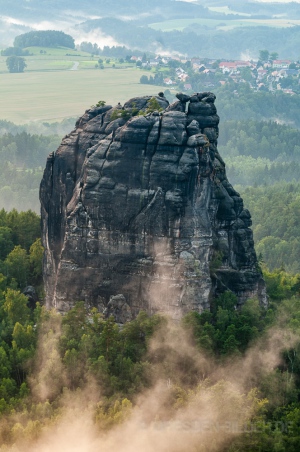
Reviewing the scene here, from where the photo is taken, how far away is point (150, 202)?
60969mm

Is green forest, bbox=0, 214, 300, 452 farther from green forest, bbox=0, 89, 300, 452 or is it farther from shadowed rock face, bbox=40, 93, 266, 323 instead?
shadowed rock face, bbox=40, 93, 266, 323

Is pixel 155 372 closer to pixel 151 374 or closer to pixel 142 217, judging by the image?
pixel 151 374

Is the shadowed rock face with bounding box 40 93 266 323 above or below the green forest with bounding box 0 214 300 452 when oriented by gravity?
above

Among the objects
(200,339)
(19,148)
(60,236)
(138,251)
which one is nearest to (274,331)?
(200,339)

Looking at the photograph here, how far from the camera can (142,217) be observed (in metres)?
61.1

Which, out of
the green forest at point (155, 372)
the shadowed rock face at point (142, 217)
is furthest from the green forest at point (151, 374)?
the shadowed rock face at point (142, 217)

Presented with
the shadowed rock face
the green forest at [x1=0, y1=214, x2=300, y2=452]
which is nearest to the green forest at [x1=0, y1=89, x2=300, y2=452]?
the green forest at [x1=0, y1=214, x2=300, y2=452]

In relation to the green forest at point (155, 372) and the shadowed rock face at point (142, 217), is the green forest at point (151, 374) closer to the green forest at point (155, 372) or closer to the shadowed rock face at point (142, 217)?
the green forest at point (155, 372)

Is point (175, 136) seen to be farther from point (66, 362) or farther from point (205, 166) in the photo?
point (66, 362)

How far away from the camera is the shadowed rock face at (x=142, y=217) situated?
6056cm

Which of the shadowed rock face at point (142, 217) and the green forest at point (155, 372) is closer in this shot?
the green forest at point (155, 372)

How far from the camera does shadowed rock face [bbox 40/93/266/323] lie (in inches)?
2384

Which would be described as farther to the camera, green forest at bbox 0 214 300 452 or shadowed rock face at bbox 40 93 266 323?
shadowed rock face at bbox 40 93 266 323

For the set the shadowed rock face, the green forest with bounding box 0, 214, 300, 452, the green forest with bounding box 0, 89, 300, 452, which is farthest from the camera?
the shadowed rock face
